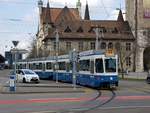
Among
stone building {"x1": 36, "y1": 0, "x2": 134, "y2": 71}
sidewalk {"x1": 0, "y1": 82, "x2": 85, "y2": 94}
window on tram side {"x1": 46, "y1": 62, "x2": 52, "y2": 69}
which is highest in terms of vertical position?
stone building {"x1": 36, "y1": 0, "x2": 134, "y2": 71}

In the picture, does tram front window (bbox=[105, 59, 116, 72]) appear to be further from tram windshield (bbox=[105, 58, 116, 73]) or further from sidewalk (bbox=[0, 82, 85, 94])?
sidewalk (bbox=[0, 82, 85, 94])

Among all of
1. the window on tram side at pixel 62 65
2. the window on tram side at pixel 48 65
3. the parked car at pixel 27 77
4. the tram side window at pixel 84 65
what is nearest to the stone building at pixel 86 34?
the window on tram side at pixel 48 65

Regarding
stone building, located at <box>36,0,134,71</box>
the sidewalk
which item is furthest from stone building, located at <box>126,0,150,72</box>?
the sidewalk

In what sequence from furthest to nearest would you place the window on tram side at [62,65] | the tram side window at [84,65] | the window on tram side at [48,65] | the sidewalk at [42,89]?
the window on tram side at [48,65] → the window on tram side at [62,65] → the tram side window at [84,65] → the sidewalk at [42,89]

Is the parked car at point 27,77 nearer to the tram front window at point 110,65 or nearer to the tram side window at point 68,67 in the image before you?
the tram side window at point 68,67

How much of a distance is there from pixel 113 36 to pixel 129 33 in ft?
14.1

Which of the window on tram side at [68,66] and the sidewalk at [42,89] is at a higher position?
the window on tram side at [68,66]

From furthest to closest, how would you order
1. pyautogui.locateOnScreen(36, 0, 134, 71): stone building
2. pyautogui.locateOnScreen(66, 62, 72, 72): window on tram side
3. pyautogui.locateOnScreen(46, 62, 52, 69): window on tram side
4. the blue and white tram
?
pyautogui.locateOnScreen(36, 0, 134, 71): stone building → pyautogui.locateOnScreen(46, 62, 52, 69): window on tram side → pyautogui.locateOnScreen(66, 62, 72, 72): window on tram side → the blue and white tram

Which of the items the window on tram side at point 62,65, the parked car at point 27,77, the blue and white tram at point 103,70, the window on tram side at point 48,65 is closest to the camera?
the blue and white tram at point 103,70

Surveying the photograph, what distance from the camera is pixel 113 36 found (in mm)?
135375

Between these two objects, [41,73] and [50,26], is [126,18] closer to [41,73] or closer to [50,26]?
[50,26]

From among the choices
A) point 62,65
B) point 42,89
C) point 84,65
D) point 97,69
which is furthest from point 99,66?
point 62,65

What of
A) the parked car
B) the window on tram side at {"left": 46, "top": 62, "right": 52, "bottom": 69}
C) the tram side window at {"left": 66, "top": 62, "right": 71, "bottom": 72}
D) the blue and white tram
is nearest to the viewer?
the blue and white tram

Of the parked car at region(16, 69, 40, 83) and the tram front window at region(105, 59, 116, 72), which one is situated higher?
the tram front window at region(105, 59, 116, 72)
